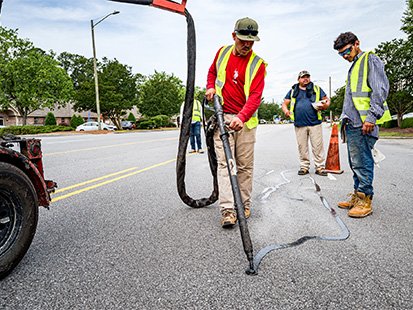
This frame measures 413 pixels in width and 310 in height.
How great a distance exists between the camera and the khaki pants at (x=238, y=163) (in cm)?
336

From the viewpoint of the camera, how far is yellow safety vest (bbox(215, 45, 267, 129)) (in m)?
3.29

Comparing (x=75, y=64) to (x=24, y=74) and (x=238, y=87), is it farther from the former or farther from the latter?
(x=238, y=87)

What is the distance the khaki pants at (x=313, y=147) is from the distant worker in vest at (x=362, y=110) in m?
2.48

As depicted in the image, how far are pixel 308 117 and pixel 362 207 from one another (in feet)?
10.3

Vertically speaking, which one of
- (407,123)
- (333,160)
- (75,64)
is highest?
(75,64)

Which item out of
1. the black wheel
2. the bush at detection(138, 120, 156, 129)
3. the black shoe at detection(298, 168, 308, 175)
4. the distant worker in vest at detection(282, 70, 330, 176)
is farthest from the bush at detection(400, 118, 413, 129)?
the bush at detection(138, 120, 156, 129)

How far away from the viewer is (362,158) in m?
3.70

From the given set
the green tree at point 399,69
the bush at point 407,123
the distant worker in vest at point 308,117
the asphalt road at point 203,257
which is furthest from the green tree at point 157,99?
the asphalt road at point 203,257

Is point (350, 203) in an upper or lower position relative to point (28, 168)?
lower

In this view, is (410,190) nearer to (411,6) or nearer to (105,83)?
(411,6)

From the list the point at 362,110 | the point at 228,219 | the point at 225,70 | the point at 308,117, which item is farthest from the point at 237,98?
the point at 308,117

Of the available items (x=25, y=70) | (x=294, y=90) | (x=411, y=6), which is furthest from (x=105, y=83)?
(x=294, y=90)

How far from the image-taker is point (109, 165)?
7.38 m

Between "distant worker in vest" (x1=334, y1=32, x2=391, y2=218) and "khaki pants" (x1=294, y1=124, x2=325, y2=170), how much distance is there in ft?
8.13
